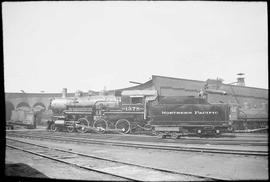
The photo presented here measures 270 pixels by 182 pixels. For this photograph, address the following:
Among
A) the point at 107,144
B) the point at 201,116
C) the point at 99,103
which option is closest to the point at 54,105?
the point at 99,103

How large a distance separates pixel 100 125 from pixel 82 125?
1.42 metres

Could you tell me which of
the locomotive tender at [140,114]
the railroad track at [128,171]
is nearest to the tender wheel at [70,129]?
the locomotive tender at [140,114]

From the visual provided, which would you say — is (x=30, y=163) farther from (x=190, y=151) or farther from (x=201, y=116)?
(x=201, y=116)

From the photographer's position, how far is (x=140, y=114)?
16359 mm

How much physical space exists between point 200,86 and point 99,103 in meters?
13.7

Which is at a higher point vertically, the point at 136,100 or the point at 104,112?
the point at 136,100

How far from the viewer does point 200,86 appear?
91.3 feet

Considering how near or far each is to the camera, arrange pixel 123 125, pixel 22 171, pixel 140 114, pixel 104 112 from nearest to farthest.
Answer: pixel 22 171
pixel 140 114
pixel 123 125
pixel 104 112

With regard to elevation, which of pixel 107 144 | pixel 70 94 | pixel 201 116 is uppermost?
pixel 70 94

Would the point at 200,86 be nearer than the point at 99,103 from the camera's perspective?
No

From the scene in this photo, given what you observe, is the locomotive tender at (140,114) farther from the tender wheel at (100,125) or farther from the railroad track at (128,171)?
the railroad track at (128,171)

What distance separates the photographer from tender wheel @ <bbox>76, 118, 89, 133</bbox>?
18.5 meters

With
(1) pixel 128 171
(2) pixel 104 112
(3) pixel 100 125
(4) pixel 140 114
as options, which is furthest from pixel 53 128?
(1) pixel 128 171

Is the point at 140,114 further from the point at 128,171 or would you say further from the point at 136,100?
the point at 128,171
